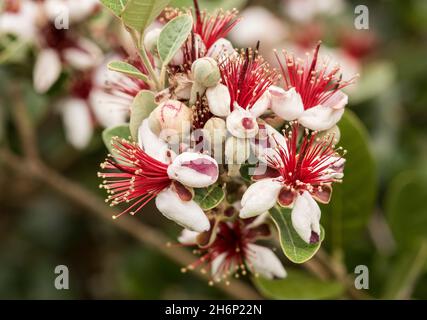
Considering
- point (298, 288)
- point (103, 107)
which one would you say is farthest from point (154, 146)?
point (103, 107)

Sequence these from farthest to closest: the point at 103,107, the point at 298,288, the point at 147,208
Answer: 1. the point at 147,208
2. the point at 103,107
3. the point at 298,288

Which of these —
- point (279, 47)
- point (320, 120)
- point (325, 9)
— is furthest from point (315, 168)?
point (325, 9)

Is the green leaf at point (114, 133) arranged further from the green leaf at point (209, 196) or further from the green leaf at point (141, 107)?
the green leaf at point (209, 196)

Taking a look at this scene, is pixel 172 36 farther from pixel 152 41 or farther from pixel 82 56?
pixel 82 56

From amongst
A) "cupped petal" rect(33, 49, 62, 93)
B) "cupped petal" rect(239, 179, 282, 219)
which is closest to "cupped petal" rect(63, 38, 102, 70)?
"cupped petal" rect(33, 49, 62, 93)

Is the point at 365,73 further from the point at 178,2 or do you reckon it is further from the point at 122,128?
the point at 122,128

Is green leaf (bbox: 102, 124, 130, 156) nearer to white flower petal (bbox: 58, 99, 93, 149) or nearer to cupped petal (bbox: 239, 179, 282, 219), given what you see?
cupped petal (bbox: 239, 179, 282, 219)

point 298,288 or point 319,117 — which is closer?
point 319,117
